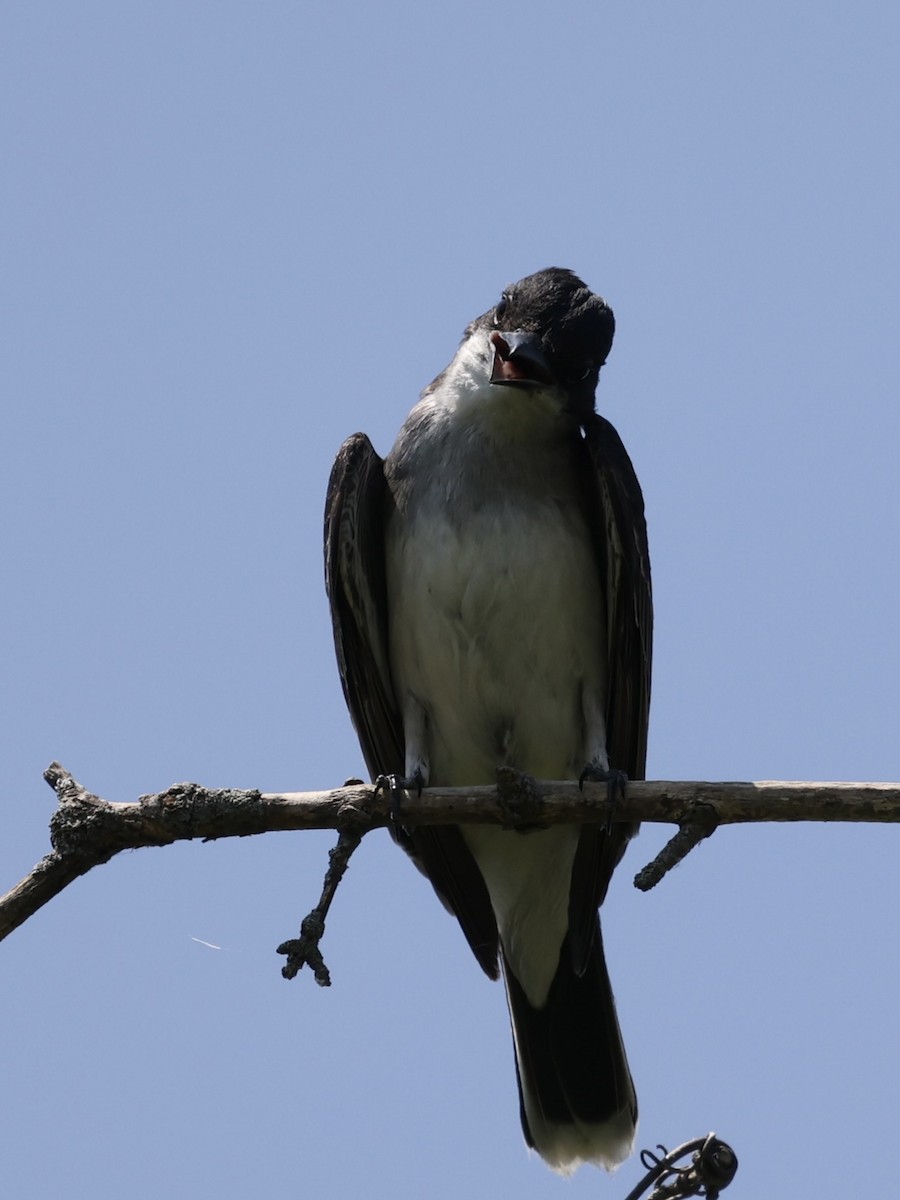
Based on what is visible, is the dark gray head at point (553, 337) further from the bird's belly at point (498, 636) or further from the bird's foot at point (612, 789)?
the bird's foot at point (612, 789)

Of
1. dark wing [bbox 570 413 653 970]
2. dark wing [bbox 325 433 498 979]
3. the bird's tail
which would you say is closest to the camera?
dark wing [bbox 570 413 653 970]

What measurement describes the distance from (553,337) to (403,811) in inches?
96.2

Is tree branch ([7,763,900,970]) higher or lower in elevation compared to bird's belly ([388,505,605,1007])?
lower

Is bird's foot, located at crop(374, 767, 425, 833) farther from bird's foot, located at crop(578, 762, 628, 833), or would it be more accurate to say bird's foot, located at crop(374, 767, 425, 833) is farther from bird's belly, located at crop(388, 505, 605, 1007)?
bird's belly, located at crop(388, 505, 605, 1007)

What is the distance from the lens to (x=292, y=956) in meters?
6.23

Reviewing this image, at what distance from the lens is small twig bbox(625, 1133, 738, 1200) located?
5.52 m

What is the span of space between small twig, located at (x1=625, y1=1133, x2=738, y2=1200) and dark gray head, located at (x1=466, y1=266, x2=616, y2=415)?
359cm

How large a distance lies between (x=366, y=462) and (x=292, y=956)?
2914 millimetres

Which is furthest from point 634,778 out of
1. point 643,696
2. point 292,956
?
point 292,956

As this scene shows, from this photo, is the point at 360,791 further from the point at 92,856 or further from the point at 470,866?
the point at 470,866

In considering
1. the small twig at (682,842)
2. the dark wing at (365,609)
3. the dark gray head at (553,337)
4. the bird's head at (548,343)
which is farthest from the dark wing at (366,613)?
the small twig at (682,842)

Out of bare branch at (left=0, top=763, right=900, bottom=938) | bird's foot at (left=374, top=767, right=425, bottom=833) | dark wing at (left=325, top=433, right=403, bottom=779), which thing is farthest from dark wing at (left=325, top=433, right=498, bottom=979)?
bare branch at (left=0, top=763, right=900, bottom=938)

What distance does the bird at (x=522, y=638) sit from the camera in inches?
314

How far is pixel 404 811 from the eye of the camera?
6914 mm
